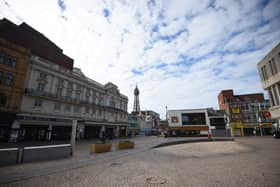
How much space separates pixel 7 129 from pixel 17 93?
5439 millimetres

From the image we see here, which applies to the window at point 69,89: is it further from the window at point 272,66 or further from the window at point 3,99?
the window at point 272,66

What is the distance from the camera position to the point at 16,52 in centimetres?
2153

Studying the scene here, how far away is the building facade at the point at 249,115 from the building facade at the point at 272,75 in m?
30.6

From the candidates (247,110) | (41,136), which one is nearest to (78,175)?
(41,136)

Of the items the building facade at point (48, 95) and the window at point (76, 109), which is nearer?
the building facade at point (48, 95)

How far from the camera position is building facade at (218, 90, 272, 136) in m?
45.1

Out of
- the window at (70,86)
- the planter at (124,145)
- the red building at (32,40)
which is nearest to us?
the planter at (124,145)

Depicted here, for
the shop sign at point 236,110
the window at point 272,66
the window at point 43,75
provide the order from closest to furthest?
the window at point 272,66, the window at point 43,75, the shop sign at point 236,110

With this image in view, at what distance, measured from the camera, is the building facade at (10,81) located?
19.3 m

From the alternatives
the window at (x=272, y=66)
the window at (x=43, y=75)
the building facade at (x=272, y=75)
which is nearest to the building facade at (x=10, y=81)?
the window at (x=43, y=75)

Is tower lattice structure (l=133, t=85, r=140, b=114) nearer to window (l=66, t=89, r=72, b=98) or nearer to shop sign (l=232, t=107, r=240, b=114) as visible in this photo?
shop sign (l=232, t=107, r=240, b=114)

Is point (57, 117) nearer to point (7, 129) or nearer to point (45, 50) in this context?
point (7, 129)

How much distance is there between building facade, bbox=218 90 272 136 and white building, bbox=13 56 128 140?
45.1 m

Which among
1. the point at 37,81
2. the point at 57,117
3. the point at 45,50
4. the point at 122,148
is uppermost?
the point at 45,50
